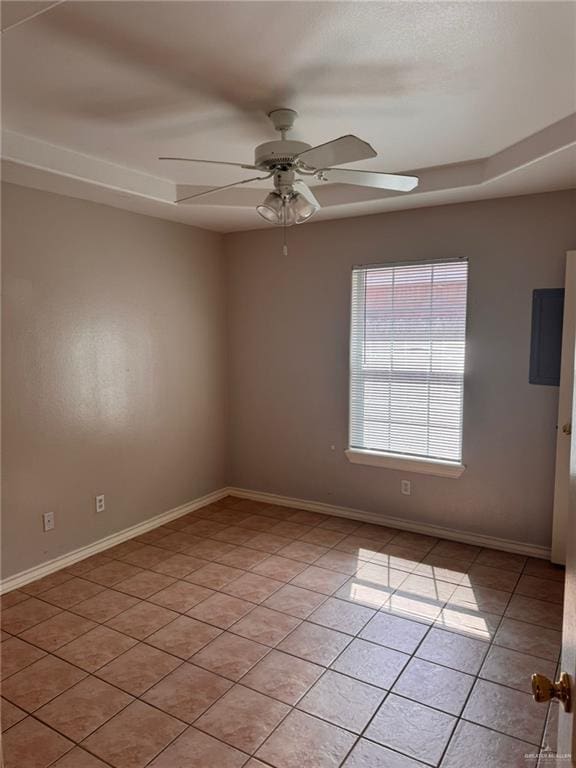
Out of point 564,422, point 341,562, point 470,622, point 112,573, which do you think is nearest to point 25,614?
point 112,573

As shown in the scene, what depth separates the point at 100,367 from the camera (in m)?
3.65

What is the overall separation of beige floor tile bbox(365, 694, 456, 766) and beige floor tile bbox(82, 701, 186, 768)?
0.79 meters

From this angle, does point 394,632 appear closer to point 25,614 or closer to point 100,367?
point 25,614

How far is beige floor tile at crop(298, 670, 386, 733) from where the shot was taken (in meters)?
2.08

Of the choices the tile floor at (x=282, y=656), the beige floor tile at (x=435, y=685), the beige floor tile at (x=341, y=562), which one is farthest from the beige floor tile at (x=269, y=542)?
the beige floor tile at (x=435, y=685)

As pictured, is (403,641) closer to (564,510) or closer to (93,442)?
(564,510)

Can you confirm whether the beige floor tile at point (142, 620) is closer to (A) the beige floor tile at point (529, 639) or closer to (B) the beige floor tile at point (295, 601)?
(B) the beige floor tile at point (295, 601)

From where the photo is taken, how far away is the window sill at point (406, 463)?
3801 millimetres

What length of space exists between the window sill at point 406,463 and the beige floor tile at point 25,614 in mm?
2386

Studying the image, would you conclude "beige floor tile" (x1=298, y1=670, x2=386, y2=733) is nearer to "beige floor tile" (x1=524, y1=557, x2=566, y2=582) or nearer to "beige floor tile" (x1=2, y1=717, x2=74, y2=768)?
"beige floor tile" (x1=2, y1=717, x2=74, y2=768)

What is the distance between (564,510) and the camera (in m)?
3.35

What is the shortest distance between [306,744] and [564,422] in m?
2.47

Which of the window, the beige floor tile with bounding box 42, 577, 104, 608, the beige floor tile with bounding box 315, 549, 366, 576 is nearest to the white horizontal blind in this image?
the window

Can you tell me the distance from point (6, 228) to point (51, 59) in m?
1.35
